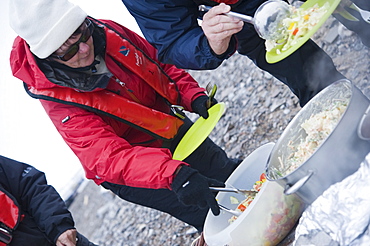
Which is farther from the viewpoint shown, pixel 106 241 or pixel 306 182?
pixel 106 241

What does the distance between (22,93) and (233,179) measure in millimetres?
2905

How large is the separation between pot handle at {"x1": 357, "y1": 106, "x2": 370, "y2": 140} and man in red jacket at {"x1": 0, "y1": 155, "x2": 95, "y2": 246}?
198 centimetres

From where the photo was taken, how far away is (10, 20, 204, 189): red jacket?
7.50ft

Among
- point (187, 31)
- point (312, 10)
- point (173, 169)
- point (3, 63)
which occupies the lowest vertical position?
point (3, 63)

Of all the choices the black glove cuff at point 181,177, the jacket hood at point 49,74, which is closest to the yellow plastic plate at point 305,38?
the black glove cuff at point 181,177

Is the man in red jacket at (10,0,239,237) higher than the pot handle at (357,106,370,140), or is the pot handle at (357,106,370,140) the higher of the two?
the pot handle at (357,106,370,140)

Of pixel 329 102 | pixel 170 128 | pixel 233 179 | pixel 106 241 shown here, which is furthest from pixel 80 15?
pixel 106 241

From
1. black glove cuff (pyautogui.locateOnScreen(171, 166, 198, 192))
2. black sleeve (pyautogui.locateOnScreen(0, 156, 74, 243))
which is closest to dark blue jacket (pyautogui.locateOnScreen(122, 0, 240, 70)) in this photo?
black glove cuff (pyautogui.locateOnScreen(171, 166, 198, 192))

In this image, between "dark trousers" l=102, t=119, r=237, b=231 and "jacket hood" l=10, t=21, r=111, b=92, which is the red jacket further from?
"dark trousers" l=102, t=119, r=237, b=231

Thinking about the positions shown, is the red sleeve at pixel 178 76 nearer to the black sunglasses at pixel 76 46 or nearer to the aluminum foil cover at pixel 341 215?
the black sunglasses at pixel 76 46

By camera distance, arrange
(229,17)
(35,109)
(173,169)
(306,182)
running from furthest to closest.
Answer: (35,109), (173,169), (229,17), (306,182)

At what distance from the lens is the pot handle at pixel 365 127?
139 centimetres

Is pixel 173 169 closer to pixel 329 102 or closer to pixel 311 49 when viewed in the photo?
pixel 329 102

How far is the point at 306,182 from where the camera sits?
1476mm
